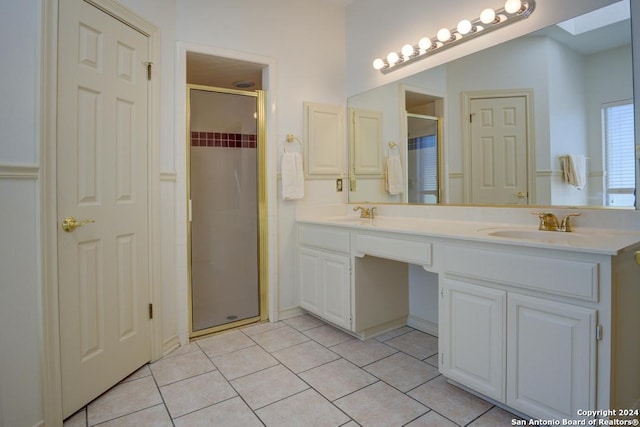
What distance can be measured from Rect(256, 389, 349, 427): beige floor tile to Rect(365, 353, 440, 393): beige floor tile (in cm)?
40

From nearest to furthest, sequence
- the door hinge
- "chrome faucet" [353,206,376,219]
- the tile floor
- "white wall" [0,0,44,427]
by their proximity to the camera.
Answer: the door hinge
"white wall" [0,0,44,427]
the tile floor
"chrome faucet" [353,206,376,219]

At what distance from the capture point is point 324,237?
8.57 ft

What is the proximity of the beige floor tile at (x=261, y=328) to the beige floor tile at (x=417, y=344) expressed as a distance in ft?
2.90

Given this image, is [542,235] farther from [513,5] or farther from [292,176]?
[292,176]

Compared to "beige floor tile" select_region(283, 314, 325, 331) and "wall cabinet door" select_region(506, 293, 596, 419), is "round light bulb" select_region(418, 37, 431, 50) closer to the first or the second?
"wall cabinet door" select_region(506, 293, 596, 419)

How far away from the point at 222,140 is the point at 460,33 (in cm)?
179

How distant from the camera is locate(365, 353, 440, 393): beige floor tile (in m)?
1.90

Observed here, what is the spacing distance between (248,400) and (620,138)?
2.20 m

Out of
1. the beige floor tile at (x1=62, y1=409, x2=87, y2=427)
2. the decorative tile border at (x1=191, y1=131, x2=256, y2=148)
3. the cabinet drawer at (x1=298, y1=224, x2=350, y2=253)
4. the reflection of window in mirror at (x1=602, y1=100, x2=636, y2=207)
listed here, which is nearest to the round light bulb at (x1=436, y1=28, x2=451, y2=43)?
the reflection of window in mirror at (x1=602, y1=100, x2=636, y2=207)

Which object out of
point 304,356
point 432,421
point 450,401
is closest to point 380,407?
point 432,421

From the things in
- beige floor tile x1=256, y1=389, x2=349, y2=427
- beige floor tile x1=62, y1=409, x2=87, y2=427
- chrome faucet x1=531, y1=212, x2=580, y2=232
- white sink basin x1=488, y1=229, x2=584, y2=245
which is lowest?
beige floor tile x1=62, y1=409, x2=87, y2=427

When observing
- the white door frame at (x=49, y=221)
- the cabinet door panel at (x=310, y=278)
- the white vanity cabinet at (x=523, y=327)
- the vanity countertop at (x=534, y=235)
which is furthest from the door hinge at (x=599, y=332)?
the white door frame at (x=49, y=221)

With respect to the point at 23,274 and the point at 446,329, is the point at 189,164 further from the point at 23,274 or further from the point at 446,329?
the point at 446,329

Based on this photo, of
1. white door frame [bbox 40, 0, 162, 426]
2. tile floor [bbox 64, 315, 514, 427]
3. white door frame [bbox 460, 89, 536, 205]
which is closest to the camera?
white door frame [bbox 40, 0, 162, 426]
